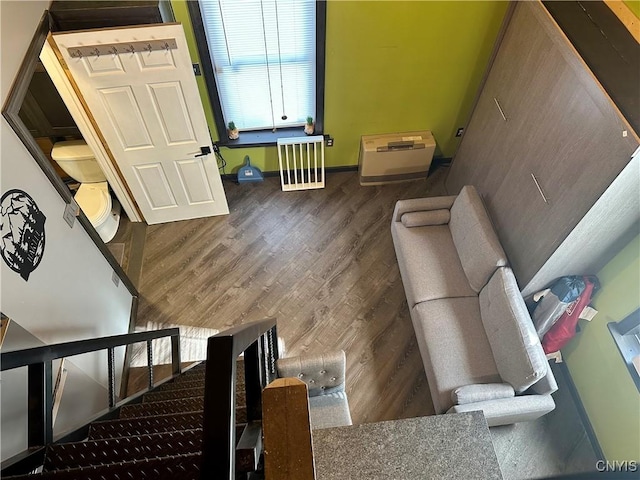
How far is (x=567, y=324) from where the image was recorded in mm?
2855

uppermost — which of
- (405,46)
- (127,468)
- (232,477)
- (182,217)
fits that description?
(405,46)

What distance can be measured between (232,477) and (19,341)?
182cm

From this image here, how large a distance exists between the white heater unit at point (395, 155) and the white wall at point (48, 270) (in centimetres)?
236

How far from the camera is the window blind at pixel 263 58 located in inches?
120

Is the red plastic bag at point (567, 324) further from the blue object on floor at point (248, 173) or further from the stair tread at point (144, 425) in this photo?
the blue object on floor at point (248, 173)

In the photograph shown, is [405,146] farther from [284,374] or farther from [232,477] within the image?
[232,477]

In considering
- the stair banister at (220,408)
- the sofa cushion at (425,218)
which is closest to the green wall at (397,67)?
the sofa cushion at (425,218)

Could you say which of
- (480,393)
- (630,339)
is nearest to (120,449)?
(480,393)

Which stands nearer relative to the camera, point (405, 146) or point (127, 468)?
point (127, 468)

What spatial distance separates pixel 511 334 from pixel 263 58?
2.65 metres

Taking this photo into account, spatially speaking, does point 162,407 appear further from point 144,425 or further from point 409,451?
point 409,451

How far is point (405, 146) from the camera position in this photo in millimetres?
3918

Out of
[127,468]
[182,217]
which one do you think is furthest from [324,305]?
[127,468]

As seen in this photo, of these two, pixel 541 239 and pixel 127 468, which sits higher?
pixel 541 239
